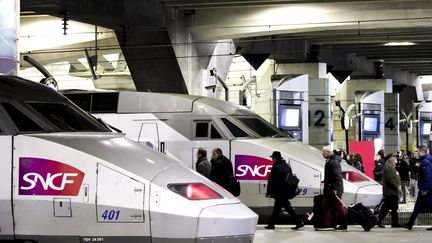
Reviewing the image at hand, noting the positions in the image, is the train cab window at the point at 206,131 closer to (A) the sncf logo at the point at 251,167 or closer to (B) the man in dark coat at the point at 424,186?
(A) the sncf logo at the point at 251,167

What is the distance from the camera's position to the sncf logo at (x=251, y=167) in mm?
18500

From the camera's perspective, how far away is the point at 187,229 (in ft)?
31.0

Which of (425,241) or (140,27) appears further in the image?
(140,27)

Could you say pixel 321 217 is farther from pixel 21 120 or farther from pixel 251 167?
pixel 21 120

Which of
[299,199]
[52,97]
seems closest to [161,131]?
[299,199]

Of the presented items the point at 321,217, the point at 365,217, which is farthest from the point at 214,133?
the point at 365,217

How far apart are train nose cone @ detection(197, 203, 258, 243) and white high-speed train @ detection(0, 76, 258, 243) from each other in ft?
0.03

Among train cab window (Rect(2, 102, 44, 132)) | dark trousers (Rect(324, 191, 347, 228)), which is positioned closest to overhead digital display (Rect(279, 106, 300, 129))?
dark trousers (Rect(324, 191, 347, 228))

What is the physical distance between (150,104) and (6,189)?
33.3 feet

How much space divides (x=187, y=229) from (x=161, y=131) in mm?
10030

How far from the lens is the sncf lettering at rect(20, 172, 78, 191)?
31.2 feet

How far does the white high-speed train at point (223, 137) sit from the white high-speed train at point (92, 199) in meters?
8.47

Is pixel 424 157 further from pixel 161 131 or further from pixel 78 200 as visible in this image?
pixel 78 200

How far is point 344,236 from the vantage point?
15164 millimetres
